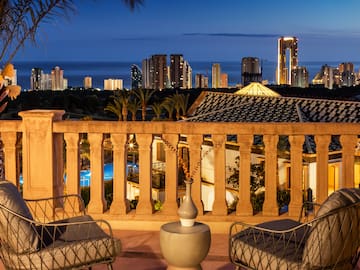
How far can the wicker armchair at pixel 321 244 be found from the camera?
10.2 ft

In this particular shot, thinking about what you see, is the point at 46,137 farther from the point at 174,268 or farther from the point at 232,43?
the point at 232,43

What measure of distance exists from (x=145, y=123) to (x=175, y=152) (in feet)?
1.25

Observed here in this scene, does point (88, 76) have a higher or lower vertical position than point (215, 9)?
lower

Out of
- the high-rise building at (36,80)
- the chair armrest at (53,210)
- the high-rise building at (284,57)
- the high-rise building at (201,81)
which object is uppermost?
the high-rise building at (284,57)

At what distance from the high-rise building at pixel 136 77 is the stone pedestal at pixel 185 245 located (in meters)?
91.1

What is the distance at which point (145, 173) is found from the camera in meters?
5.41

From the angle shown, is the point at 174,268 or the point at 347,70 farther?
the point at 347,70

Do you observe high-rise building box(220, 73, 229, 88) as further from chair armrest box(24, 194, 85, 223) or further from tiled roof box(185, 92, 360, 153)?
chair armrest box(24, 194, 85, 223)

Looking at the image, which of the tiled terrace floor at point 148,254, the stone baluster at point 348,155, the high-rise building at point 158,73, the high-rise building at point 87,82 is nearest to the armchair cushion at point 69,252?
the tiled terrace floor at point 148,254

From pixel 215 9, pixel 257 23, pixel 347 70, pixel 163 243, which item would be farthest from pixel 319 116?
pixel 347 70

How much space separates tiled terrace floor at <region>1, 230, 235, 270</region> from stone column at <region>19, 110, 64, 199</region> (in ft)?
2.64

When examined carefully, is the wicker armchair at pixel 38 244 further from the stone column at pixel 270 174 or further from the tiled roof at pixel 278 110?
the tiled roof at pixel 278 110

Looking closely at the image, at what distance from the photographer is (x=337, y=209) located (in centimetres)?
307

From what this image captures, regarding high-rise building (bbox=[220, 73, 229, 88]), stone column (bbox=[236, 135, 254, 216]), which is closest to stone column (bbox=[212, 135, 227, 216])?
stone column (bbox=[236, 135, 254, 216])
